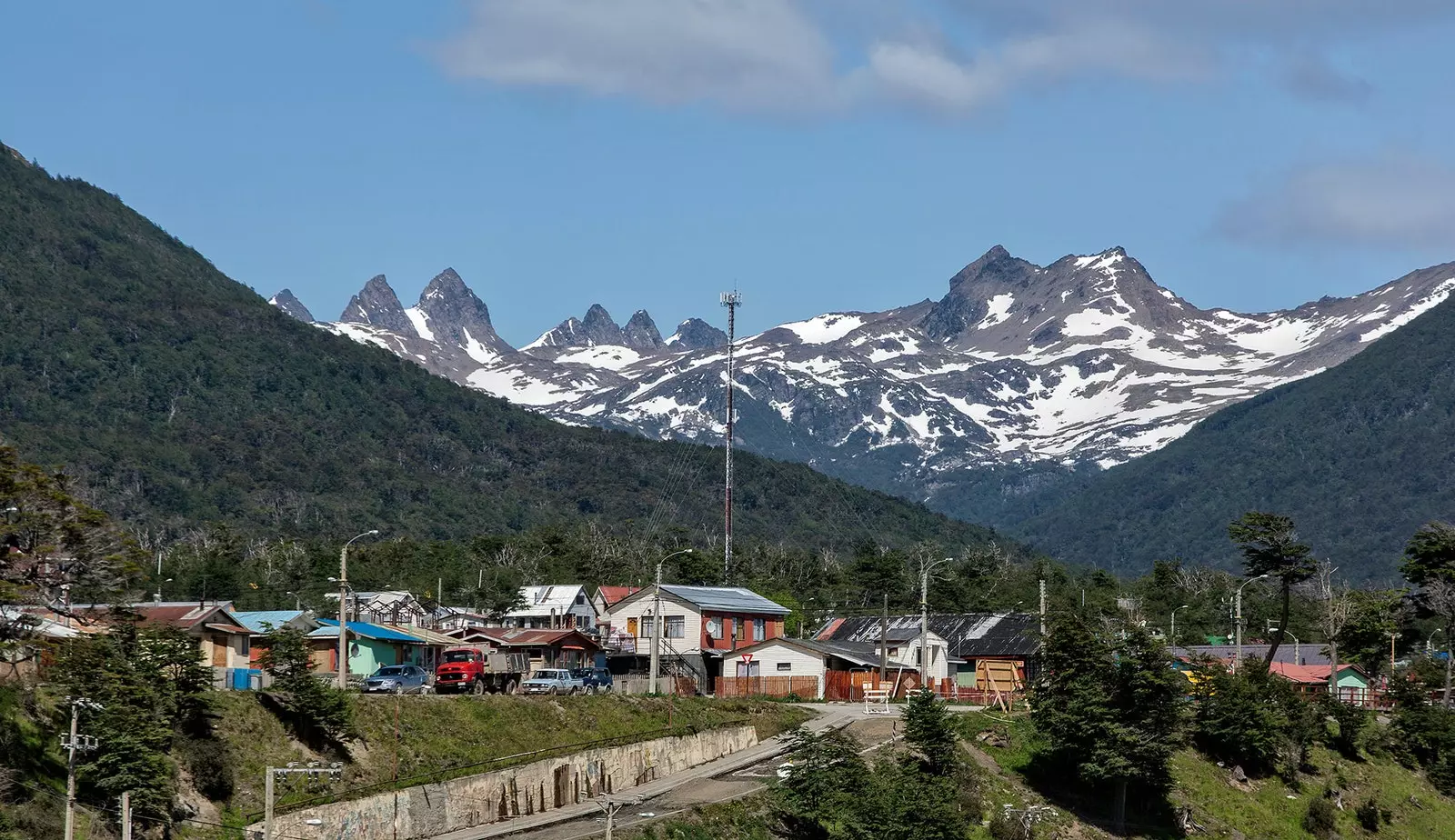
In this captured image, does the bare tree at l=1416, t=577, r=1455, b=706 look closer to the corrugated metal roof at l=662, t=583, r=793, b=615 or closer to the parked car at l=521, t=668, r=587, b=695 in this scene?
the corrugated metal roof at l=662, t=583, r=793, b=615

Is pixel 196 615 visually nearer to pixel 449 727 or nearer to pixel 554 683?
pixel 554 683

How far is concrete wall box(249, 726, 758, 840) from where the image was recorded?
181 ft

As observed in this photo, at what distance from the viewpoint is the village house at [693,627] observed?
107750 millimetres

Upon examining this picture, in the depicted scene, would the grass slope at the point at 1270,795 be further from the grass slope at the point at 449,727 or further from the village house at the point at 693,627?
the village house at the point at 693,627

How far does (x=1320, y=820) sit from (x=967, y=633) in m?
34.7

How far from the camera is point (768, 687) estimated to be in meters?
102

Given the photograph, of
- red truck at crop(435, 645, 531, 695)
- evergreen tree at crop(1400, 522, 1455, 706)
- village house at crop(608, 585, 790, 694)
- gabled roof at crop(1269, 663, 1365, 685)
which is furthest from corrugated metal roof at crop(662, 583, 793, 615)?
evergreen tree at crop(1400, 522, 1455, 706)

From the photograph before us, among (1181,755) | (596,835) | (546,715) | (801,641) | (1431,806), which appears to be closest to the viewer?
(596,835)

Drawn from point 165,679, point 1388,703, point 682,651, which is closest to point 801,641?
point 682,651

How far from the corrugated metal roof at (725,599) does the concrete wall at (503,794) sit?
119 ft

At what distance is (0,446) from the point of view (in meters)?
54.1

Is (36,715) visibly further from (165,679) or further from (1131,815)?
(1131,815)

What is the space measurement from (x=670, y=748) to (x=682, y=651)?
124 ft

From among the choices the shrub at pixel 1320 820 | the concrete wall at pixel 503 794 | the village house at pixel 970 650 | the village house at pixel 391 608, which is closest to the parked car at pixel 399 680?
the concrete wall at pixel 503 794
